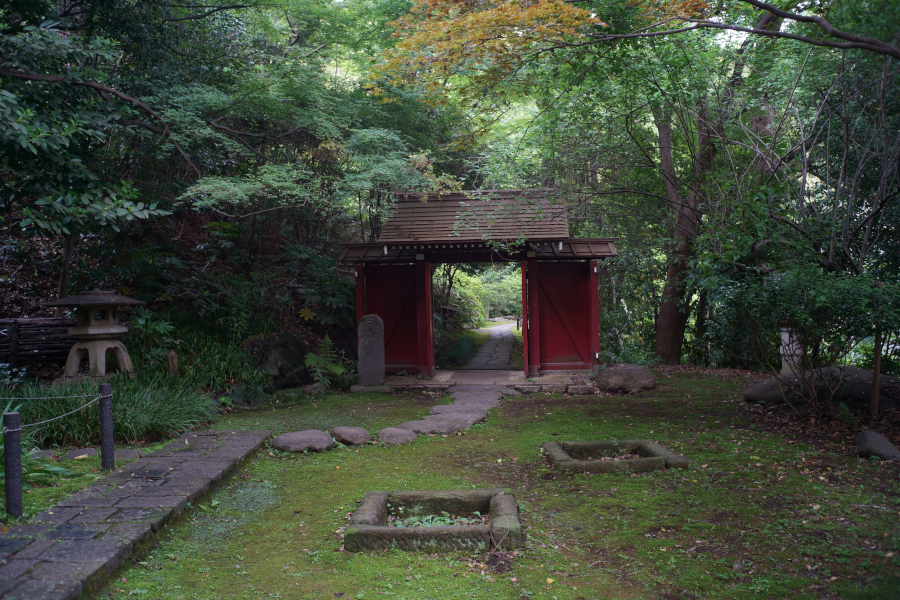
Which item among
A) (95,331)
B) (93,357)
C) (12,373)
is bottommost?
(12,373)

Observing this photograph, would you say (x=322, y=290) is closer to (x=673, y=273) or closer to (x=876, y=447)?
(x=673, y=273)

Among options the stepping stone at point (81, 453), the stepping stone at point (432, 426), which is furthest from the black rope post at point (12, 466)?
the stepping stone at point (432, 426)

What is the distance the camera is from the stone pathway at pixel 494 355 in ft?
43.8

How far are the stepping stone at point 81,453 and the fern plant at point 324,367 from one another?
4.40 m

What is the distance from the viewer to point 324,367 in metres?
10.5

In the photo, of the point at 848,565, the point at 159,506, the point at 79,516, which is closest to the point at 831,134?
the point at 848,565

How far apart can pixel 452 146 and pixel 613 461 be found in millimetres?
5303

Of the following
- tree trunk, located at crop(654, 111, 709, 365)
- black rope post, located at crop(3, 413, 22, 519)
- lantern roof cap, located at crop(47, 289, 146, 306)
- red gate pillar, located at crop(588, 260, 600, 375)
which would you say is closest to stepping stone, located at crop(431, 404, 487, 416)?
red gate pillar, located at crop(588, 260, 600, 375)

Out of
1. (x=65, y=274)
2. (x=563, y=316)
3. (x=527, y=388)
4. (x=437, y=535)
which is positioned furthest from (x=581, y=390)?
(x=65, y=274)

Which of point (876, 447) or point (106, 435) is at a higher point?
point (106, 435)

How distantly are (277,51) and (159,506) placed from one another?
11.2 metres

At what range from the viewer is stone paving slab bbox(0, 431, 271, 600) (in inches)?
127

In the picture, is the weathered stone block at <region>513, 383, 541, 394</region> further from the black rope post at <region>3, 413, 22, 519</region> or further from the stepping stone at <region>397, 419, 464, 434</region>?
the black rope post at <region>3, 413, 22, 519</region>

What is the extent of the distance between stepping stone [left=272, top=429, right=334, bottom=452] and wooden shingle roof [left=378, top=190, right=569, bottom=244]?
14.8 feet
